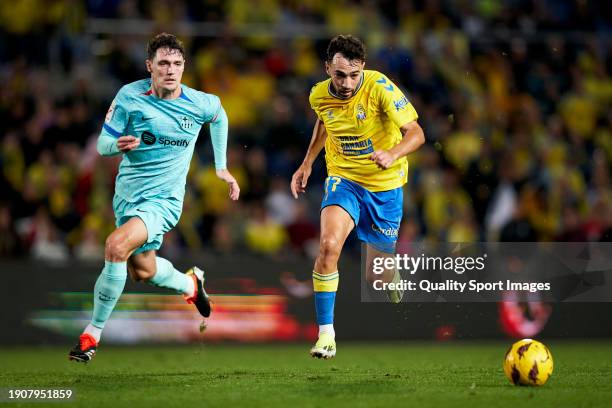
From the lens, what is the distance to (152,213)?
9.52 metres

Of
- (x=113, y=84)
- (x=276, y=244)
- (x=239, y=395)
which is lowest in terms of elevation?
(x=239, y=395)

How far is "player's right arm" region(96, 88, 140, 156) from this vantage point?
8.86 metres

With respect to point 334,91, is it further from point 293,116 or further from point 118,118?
point 293,116

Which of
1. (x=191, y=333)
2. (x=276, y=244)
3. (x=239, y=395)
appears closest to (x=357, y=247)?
(x=276, y=244)

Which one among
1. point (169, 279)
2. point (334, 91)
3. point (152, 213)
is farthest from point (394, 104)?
point (169, 279)

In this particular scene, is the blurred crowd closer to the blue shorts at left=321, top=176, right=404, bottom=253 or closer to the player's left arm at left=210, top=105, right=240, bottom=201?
the blue shorts at left=321, top=176, right=404, bottom=253

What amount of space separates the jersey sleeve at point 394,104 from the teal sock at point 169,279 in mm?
2589

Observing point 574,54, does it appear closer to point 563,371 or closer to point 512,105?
point 512,105

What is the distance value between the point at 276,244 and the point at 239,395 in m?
6.73

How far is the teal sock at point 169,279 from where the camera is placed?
10.1m

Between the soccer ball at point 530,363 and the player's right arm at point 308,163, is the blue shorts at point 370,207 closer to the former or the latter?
the player's right arm at point 308,163

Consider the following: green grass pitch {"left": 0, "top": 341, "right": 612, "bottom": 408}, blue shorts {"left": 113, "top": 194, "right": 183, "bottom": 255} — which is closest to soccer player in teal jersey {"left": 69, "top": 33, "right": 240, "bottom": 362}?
blue shorts {"left": 113, "top": 194, "right": 183, "bottom": 255}

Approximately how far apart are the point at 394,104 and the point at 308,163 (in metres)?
A: 1.26

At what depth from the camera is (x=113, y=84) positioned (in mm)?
15656
